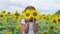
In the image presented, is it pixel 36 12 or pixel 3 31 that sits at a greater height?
pixel 36 12

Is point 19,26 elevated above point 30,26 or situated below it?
below

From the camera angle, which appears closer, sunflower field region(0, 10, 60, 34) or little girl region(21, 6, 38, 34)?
little girl region(21, 6, 38, 34)

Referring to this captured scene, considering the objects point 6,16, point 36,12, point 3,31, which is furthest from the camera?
point 6,16

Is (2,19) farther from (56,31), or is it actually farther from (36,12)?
(36,12)

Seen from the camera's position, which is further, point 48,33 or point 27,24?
point 48,33

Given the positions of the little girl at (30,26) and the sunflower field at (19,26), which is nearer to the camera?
the little girl at (30,26)

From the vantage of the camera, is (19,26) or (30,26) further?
(19,26)

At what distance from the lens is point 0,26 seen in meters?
5.71

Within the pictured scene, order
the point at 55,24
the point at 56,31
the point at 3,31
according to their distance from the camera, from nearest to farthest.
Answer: the point at 3,31 < the point at 56,31 < the point at 55,24

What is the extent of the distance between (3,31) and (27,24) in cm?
118

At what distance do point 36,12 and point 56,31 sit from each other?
202 cm

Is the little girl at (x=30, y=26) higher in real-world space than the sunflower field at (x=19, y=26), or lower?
higher

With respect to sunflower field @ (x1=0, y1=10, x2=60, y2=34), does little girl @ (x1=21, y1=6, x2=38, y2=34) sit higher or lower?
higher

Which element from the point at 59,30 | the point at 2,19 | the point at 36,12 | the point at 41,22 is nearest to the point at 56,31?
the point at 59,30
